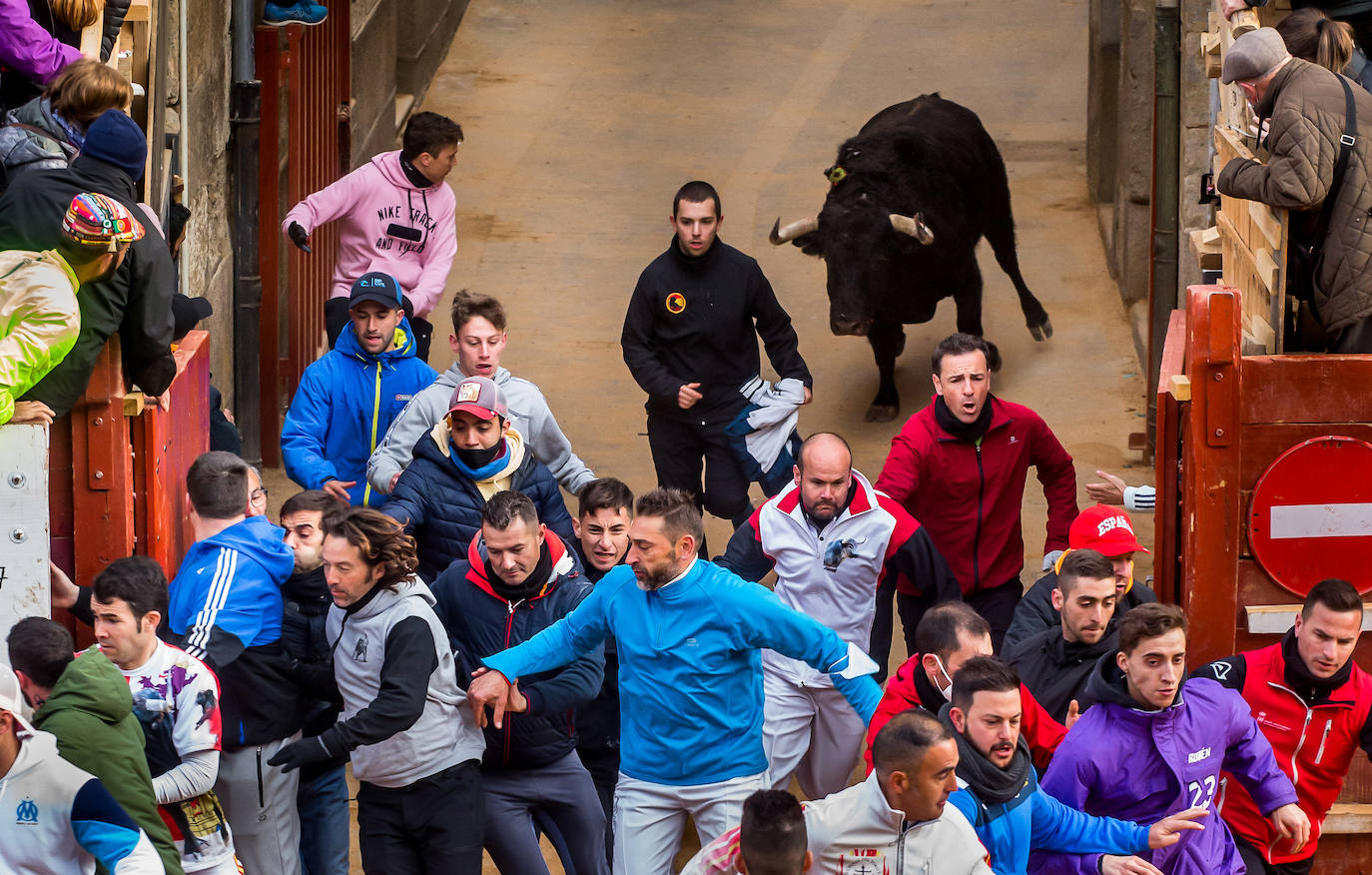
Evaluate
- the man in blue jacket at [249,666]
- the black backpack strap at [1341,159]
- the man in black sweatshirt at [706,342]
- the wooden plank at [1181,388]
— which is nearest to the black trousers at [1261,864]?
the wooden plank at [1181,388]

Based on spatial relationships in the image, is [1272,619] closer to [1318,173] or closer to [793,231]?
[1318,173]

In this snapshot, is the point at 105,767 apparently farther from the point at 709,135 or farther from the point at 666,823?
the point at 709,135

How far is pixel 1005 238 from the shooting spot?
43.0 feet

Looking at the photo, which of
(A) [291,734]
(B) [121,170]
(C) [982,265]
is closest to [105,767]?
(A) [291,734]

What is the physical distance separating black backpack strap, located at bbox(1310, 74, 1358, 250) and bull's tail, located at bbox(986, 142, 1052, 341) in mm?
5790

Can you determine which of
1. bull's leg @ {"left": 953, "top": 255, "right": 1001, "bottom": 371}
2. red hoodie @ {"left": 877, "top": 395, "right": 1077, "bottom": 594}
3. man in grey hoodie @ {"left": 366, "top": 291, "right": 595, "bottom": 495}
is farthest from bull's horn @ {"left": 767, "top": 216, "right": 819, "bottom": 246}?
red hoodie @ {"left": 877, "top": 395, "right": 1077, "bottom": 594}

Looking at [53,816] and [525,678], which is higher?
[53,816]

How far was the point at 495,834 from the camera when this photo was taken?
20.9 ft

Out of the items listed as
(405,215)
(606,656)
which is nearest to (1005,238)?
(405,215)

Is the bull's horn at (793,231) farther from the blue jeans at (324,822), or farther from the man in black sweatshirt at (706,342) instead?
the blue jeans at (324,822)

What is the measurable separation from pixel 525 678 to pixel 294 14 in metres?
6.35

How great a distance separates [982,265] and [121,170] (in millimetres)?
9127

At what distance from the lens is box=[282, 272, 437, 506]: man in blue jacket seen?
27.1 ft

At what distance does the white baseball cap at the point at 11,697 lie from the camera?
492 centimetres
